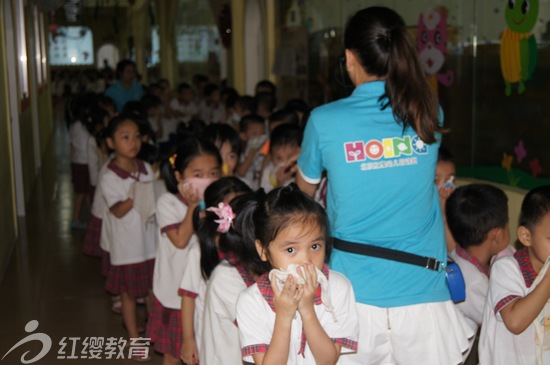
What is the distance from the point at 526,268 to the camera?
2.56 metres

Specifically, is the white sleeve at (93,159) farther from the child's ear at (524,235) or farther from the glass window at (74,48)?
the glass window at (74,48)

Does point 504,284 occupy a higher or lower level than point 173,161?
lower

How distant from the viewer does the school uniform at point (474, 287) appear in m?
3.11

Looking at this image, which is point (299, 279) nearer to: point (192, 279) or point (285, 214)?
point (285, 214)

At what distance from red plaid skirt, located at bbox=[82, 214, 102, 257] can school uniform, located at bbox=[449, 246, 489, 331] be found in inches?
121

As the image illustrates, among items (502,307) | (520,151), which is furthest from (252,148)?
(502,307)

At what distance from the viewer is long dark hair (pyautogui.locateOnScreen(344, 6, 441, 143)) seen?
7.61 ft

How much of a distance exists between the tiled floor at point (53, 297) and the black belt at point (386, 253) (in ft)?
6.97

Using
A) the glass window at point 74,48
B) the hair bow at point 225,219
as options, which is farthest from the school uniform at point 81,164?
the glass window at point 74,48

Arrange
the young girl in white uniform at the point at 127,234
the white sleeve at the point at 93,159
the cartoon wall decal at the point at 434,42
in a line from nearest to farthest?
1. the young girl in white uniform at the point at 127,234
2. the cartoon wall decal at the point at 434,42
3. the white sleeve at the point at 93,159

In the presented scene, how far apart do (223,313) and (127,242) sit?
2.00 m

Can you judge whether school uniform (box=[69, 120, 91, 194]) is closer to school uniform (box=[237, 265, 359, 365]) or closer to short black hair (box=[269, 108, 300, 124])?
short black hair (box=[269, 108, 300, 124])

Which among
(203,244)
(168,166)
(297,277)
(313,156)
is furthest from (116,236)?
(297,277)

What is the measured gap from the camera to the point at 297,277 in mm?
2010
